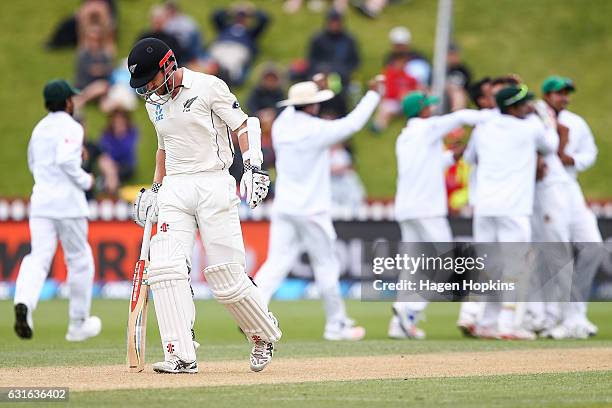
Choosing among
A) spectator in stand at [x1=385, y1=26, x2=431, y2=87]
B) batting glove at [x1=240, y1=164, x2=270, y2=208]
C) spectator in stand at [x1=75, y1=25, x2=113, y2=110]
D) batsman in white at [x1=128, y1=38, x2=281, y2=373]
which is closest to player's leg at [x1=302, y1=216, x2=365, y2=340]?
batsman in white at [x1=128, y1=38, x2=281, y2=373]

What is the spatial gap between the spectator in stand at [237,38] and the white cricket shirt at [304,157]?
11983 mm

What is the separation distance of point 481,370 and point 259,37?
19429 mm

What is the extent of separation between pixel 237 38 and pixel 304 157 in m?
13.0

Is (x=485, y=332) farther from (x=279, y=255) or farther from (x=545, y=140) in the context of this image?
(x=279, y=255)

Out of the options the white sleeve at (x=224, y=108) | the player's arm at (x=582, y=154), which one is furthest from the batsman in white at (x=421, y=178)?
the white sleeve at (x=224, y=108)

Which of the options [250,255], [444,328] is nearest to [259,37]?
[250,255]

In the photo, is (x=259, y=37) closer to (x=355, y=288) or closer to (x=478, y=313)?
(x=355, y=288)

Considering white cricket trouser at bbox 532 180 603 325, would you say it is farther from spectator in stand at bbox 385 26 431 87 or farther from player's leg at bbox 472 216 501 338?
spectator in stand at bbox 385 26 431 87

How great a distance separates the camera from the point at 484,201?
14492mm

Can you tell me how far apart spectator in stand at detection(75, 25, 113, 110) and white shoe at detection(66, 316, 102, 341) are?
12.9 m

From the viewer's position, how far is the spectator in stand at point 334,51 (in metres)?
26.0

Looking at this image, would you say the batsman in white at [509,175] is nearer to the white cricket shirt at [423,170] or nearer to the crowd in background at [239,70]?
the white cricket shirt at [423,170]

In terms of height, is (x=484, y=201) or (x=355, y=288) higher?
(x=484, y=201)

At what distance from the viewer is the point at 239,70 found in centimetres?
2739
